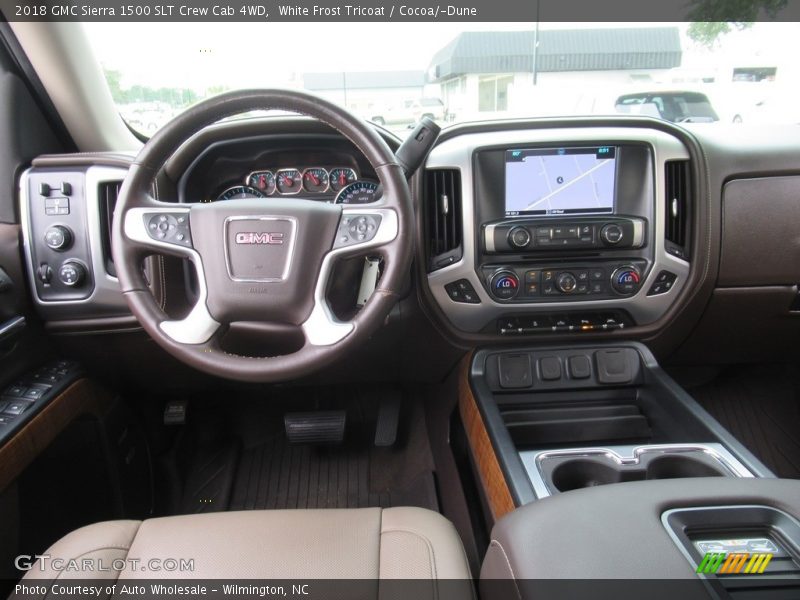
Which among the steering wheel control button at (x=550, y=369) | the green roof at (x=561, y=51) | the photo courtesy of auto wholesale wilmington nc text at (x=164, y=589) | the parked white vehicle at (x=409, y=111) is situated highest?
the green roof at (x=561, y=51)

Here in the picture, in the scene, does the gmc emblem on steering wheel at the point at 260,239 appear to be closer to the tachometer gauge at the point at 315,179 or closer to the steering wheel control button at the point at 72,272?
the tachometer gauge at the point at 315,179

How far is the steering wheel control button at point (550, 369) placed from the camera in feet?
5.77

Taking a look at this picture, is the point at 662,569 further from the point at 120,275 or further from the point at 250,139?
the point at 250,139

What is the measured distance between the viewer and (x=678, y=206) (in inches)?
64.9

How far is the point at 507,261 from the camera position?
1.65 m

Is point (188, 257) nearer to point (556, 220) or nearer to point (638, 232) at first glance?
point (556, 220)

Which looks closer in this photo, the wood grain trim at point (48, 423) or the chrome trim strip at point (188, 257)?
the chrome trim strip at point (188, 257)

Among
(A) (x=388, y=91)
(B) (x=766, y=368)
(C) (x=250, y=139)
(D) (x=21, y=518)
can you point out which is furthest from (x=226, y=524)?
(B) (x=766, y=368)

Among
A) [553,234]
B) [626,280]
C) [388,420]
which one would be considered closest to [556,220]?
[553,234]

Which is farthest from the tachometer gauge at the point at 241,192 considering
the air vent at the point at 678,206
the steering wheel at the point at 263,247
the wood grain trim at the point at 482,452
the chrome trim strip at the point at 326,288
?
the air vent at the point at 678,206

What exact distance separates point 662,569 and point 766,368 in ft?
6.22

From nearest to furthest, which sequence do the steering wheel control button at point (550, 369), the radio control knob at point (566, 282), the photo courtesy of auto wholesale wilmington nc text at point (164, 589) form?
the photo courtesy of auto wholesale wilmington nc text at point (164, 589)
the radio control knob at point (566, 282)
the steering wheel control button at point (550, 369)

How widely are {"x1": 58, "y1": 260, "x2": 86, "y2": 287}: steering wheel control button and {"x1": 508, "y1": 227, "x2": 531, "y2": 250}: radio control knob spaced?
1320 millimetres

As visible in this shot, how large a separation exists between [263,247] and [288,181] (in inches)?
19.8
